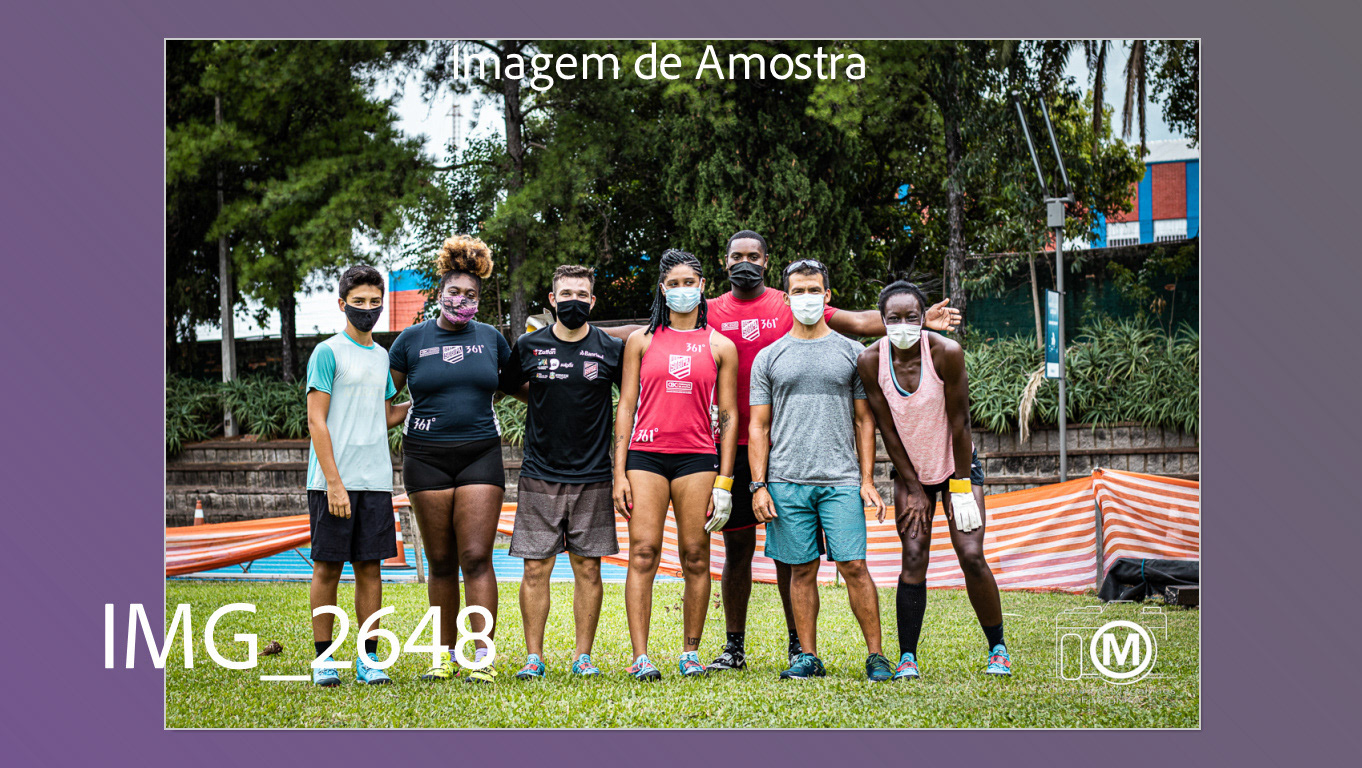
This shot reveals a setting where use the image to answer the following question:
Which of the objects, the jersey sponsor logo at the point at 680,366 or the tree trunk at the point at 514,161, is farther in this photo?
the tree trunk at the point at 514,161

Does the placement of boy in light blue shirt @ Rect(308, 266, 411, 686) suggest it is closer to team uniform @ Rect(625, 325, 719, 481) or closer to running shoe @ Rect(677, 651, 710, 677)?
team uniform @ Rect(625, 325, 719, 481)

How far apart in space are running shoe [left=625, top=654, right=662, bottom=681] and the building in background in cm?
985

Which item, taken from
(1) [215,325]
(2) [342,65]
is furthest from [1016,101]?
(1) [215,325]

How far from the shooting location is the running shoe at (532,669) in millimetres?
5496

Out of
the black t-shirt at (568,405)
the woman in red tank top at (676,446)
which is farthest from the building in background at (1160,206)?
the black t-shirt at (568,405)

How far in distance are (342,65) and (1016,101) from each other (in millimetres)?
7742

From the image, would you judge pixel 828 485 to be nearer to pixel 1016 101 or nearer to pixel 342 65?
pixel 1016 101

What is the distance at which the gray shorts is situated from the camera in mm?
5531

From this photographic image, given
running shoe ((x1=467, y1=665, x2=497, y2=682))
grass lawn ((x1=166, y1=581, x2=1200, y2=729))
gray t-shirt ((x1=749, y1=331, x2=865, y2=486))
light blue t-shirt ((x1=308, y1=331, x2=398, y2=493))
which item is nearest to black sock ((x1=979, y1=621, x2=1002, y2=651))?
grass lawn ((x1=166, y1=581, x2=1200, y2=729))

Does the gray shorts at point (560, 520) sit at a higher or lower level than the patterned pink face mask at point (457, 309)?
lower

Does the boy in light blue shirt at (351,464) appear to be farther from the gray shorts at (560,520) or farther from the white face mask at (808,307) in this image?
the white face mask at (808,307)

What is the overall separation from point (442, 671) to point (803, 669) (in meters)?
1.69

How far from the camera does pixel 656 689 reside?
522 cm

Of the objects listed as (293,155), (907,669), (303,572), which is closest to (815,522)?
(907,669)
